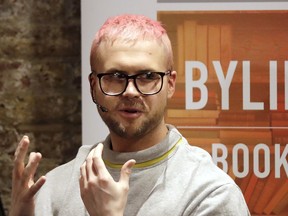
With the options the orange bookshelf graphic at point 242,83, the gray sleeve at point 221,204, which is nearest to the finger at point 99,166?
the gray sleeve at point 221,204

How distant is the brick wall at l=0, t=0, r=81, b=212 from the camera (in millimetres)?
2256

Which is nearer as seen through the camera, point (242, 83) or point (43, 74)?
point (242, 83)

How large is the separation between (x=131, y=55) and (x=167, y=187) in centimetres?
30

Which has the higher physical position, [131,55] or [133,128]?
[131,55]

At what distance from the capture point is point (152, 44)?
1282mm

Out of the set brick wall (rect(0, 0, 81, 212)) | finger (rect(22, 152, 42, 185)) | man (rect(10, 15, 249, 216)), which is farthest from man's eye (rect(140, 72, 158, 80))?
brick wall (rect(0, 0, 81, 212))

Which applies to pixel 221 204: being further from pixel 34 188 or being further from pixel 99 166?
pixel 34 188

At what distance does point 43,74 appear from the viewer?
2.26 metres

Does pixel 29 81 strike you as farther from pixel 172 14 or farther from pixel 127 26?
pixel 127 26

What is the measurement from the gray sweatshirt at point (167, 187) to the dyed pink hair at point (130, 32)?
0.21 meters

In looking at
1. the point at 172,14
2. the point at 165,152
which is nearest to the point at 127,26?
the point at 165,152

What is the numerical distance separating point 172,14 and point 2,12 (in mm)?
730

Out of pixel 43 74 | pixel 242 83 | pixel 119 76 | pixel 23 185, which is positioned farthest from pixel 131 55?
pixel 43 74

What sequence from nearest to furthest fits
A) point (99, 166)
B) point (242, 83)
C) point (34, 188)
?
point (99, 166) → point (34, 188) → point (242, 83)
